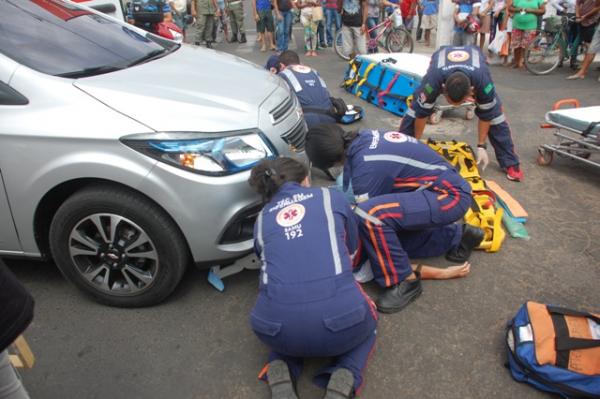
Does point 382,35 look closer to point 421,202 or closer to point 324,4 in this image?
point 324,4

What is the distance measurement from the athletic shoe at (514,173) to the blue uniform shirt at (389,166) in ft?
5.29

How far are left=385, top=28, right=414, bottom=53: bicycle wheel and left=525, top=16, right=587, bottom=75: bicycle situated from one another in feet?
7.66

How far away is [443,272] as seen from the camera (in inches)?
109

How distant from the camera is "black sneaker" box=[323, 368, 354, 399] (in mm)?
1917

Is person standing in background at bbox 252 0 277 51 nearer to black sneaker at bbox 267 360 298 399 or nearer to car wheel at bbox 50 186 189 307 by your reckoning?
car wheel at bbox 50 186 189 307

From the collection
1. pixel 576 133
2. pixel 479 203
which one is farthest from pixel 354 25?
pixel 479 203

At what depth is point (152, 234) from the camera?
2.32m

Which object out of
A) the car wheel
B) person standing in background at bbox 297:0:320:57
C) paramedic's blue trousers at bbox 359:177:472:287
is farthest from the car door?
person standing in background at bbox 297:0:320:57

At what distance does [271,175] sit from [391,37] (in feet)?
26.8

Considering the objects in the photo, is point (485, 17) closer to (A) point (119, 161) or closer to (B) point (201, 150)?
(B) point (201, 150)

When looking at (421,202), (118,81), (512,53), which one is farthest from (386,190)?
(512,53)

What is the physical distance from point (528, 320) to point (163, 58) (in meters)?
2.69

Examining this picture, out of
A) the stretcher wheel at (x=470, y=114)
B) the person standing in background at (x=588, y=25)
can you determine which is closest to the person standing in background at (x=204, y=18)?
the stretcher wheel at (x=470, y=114)

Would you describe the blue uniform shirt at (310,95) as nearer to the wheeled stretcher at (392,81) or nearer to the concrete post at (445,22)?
the wheeled stretcher at (392,81)
